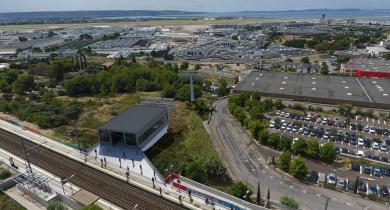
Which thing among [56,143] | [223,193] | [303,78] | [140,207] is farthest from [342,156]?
[56,143]

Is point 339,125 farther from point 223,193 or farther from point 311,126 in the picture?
point 223,193

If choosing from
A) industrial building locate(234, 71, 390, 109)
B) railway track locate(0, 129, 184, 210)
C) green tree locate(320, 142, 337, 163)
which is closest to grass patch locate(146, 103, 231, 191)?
railway track locate(0, 129, 184, 210)

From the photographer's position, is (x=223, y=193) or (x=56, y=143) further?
(x=56, y=143)

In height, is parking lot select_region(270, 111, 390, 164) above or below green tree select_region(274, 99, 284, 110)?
below

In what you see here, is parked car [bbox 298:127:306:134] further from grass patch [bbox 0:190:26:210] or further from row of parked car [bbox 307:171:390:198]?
grass patch [bbox 0:190:26:210]

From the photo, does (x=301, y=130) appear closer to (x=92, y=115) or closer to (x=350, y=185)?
(x=350, y=185)

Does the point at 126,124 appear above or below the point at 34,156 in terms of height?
above
